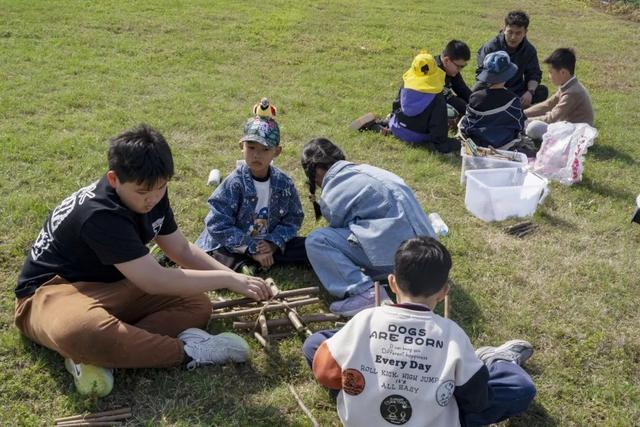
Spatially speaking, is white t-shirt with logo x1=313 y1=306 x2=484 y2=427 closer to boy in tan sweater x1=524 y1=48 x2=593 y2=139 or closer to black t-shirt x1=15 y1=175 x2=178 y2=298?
black t-shirt x1=15 y1=175 x2=178 y2=298

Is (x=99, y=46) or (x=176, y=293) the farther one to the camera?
(x=99, y=46)

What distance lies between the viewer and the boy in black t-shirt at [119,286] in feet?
10.8

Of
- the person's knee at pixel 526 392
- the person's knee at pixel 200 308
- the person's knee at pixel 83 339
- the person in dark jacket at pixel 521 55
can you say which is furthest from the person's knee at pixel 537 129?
the person's knee at pixel 83 339

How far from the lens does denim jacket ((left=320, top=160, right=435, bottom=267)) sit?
428 centimetres

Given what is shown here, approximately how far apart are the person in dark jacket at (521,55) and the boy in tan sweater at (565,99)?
0.85 metres

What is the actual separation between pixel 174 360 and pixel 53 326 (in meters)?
0.68

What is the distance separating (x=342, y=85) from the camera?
31.9 ft

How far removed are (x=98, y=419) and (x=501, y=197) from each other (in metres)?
4.01

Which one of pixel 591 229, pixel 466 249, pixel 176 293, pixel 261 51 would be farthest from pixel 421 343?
pixel 261 51

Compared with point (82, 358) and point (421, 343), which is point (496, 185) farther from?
point (82, 358)

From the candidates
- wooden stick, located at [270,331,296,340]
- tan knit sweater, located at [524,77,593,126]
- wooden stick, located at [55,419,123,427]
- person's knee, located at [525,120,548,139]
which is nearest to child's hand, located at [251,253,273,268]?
wooden stick, located at [270,331,296,340]

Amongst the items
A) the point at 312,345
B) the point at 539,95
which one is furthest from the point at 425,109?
the point at 312,345

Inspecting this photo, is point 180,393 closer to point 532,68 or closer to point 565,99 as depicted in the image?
point 565,99

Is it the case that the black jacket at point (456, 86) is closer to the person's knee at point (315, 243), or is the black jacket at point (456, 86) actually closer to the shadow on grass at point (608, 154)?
the shadow on grass at point (608, 154)
